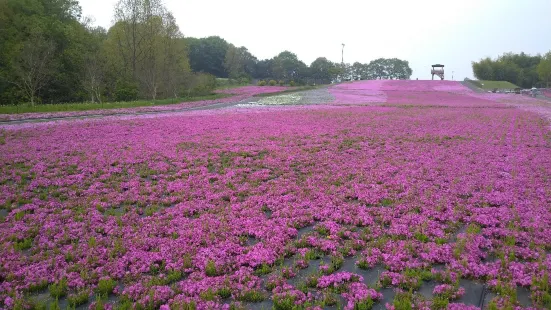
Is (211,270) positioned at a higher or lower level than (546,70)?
lower

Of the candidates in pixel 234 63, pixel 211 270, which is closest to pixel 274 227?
pixel 211 270

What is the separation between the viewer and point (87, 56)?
132 feet

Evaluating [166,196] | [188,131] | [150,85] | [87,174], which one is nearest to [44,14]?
[150,85]

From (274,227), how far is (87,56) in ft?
136

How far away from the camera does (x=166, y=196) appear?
9.68 meters

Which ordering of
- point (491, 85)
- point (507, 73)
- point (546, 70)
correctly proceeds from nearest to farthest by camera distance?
1. point (491, 85)
2. point (546, 70)
3. point (507, 73)

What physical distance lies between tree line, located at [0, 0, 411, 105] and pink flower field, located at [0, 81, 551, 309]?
27.7m

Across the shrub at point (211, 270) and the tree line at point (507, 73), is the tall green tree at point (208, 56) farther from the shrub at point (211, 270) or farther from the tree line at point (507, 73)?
the shrub at point (211, 270)

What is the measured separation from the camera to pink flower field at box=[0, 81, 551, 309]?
5.18 meters

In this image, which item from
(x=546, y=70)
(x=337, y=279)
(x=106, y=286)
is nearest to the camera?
(x=106, y=286)

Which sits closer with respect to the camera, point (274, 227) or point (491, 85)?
point (274, 227)

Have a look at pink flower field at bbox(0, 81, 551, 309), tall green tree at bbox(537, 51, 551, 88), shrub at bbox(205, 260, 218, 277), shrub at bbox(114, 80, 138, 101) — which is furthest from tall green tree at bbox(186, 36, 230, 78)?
shrub at bbox(205, 260, 218, 277)

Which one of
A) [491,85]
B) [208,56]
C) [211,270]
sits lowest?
[211,270]

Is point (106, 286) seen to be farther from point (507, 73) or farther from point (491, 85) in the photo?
point (507, 73)
